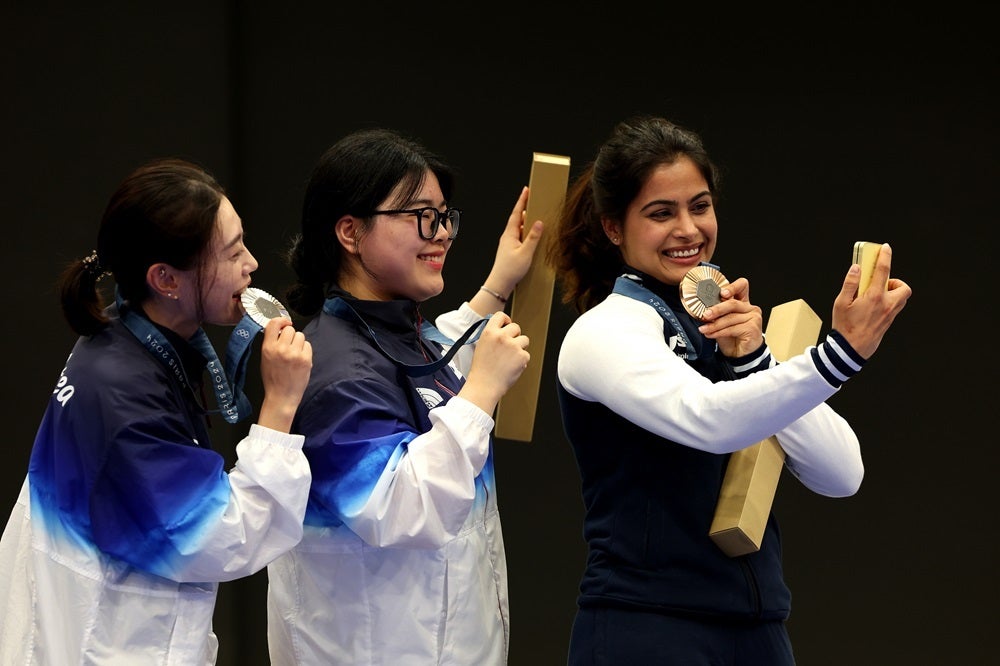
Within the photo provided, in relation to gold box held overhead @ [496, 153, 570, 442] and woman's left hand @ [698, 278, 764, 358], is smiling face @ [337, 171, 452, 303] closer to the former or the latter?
gold box held overhead @ [496, 153, 570, 442]

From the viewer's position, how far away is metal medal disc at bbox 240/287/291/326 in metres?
1.80

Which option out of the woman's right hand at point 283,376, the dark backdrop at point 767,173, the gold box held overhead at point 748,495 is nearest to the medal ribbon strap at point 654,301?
the gold box held overhead at point 748,495

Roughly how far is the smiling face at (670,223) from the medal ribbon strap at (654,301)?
4 cm

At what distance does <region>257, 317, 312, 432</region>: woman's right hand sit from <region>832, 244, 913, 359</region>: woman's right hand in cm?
75

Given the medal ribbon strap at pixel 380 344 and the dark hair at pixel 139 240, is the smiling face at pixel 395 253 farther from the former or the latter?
the dark hair at pixel 139 240

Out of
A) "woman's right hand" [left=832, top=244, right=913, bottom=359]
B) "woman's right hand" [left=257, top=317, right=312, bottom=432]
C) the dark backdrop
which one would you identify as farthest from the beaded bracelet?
the dark backdrop

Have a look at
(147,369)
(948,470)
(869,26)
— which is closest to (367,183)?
(147,369)

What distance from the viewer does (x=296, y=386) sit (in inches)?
68.4

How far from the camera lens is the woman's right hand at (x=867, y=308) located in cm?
170

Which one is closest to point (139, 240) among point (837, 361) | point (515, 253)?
point (515, 253)

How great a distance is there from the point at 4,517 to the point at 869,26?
281 cm

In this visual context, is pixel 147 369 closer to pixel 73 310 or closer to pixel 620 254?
pixel 73 310

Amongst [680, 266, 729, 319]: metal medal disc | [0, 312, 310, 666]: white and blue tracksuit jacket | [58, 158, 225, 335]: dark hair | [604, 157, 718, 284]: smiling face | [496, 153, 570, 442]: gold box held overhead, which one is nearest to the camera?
[0, 312, 310, 666]: white and blue tracksuit jacket

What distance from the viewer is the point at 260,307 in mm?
1820
